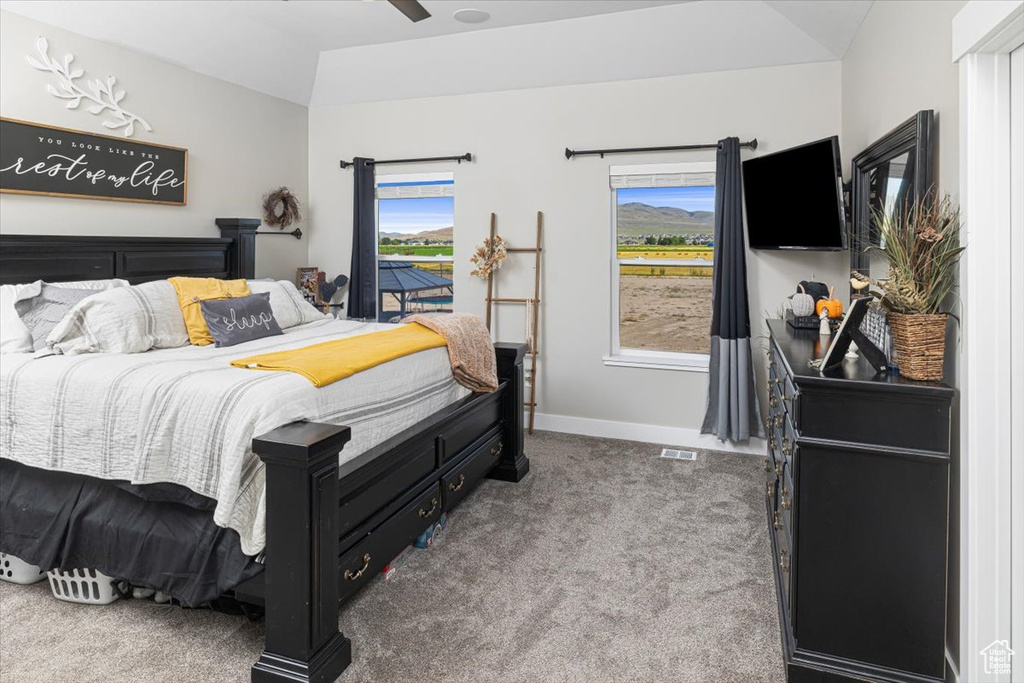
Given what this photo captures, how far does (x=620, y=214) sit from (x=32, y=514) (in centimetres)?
390

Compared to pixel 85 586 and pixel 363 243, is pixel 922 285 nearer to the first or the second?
pixel 85 586

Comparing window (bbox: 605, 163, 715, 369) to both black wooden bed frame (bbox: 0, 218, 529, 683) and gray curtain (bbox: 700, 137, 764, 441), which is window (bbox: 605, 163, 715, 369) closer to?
gray curtain (bbox: 700, 137, 764, 441)

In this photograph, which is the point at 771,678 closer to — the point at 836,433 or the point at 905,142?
the point at 836,433

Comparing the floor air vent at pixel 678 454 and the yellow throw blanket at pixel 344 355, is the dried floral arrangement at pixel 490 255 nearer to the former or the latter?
the yellow throw blanket at pixel 344 355

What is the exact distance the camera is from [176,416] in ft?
7.10

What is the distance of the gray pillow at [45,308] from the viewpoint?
9.66ft

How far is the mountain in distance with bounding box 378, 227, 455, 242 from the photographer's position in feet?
17.6

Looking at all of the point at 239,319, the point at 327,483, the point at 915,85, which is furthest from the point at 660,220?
the point at 327,483

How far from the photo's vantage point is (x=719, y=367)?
4359 mm

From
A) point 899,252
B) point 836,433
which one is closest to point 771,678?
point 836,433

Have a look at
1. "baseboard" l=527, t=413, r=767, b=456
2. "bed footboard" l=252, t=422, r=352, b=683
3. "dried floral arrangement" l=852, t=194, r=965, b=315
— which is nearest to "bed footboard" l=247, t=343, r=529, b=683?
"bed footboard" l=252, t=422, r=352, b=683

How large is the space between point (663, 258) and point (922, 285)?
285 cm

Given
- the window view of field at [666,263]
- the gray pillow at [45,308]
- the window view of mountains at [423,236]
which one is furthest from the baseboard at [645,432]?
the gray pillow at [45,308]

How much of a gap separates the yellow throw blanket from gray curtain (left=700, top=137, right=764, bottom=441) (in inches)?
81.1
